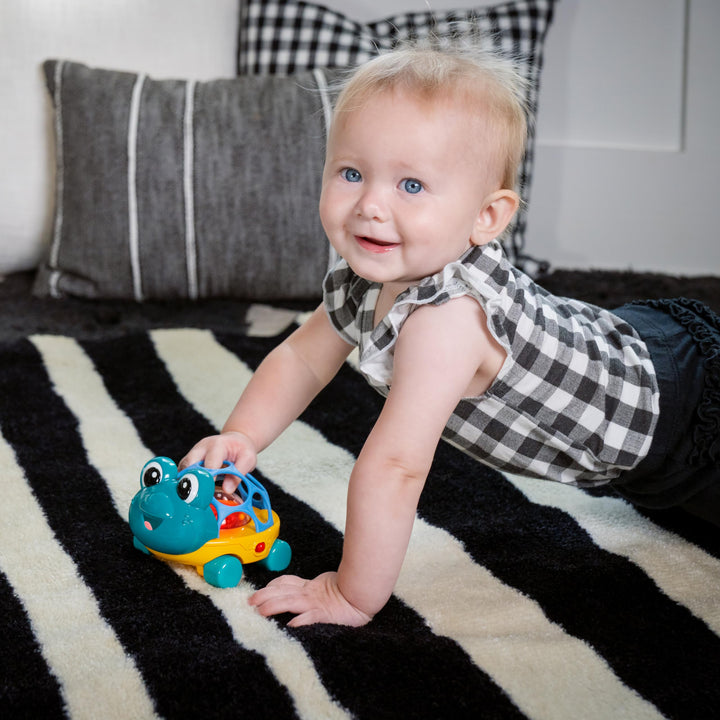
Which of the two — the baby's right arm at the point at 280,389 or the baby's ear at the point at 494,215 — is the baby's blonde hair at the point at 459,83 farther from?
the baby's right arm at the point at 280,389

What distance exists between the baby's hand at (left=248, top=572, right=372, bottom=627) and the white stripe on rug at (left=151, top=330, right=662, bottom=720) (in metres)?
0.06

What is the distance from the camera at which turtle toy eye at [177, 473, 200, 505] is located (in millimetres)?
734

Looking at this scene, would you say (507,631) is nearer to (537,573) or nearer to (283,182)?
(537,573)

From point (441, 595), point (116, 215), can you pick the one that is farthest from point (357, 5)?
point (441, 595)

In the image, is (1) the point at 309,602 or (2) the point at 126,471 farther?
(2) the point at 126,471

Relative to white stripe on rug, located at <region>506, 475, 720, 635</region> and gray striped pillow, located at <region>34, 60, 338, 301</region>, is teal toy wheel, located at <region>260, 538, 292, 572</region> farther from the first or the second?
gray striped pillow, located at <region>34, 60, 338, 301</region>

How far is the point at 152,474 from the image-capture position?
0.77 metres

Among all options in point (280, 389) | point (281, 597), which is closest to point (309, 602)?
point (281, 597)

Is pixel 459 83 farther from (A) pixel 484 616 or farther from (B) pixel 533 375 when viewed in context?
(A) pixel 484 616

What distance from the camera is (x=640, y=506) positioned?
37.9 inches

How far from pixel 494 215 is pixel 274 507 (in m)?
0.37

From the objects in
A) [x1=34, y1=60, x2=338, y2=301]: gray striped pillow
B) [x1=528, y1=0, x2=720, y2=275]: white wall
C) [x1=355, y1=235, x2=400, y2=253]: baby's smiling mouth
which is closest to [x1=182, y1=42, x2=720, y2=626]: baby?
[x1=355, y1=235, x2=400, y2=253]: baby's smiling mouth

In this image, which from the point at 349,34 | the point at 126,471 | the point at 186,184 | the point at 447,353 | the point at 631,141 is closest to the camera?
the point at 447,353

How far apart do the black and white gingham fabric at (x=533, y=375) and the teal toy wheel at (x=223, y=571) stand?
198 mm
